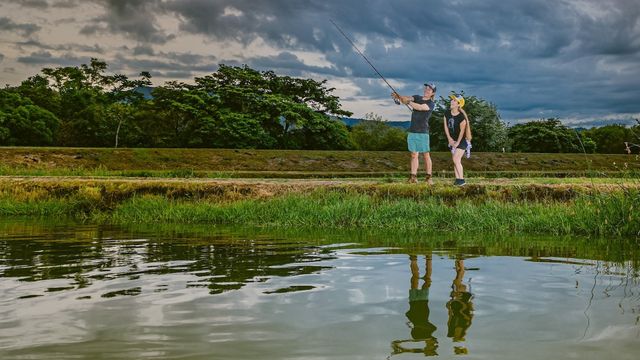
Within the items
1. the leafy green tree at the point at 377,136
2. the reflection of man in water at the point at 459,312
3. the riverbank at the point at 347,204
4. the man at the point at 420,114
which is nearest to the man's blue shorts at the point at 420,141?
the man at the point at 420,114

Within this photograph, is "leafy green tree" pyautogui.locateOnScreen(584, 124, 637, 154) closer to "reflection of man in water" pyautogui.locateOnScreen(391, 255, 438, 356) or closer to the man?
the man

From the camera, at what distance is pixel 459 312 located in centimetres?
503

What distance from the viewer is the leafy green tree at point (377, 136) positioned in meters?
58.1

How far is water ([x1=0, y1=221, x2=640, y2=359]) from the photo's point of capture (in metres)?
4.11

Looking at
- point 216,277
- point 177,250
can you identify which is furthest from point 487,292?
point 177,250

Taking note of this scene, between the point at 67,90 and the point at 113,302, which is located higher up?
the point at 67,90

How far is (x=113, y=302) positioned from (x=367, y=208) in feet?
29.4

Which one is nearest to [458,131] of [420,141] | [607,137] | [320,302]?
[420,141]

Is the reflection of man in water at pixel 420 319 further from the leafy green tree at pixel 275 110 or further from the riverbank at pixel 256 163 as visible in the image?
the leafy green tree at pixel 275 110

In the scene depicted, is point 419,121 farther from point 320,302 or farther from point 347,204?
point 320,302

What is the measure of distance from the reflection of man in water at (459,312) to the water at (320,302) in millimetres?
14

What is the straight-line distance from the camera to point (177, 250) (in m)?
9.30

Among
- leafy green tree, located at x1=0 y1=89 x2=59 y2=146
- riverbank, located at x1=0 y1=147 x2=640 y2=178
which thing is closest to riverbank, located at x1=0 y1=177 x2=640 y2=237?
riverbank, located at x1=0 y1=147 x2=640 y2=178

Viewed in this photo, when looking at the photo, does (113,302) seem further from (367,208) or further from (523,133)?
(523,133)
